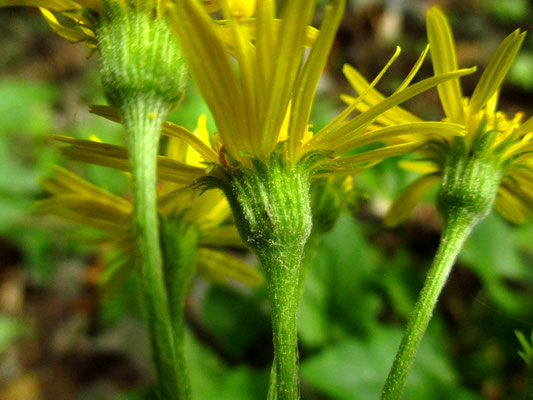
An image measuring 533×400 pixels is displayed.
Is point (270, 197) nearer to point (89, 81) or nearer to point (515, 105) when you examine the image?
point (89, 81)

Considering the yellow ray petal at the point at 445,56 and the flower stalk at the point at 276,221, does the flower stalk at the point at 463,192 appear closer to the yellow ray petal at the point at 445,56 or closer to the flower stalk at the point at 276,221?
the yellow ray petal at the point at 445,56

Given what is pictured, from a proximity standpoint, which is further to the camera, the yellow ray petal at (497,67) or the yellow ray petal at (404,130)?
the yellow ray petal at (497,67)

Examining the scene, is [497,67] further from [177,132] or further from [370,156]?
[177,132]

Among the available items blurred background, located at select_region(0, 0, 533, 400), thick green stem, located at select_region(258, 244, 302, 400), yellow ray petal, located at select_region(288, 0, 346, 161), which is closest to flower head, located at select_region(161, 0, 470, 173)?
yellow ray petal, located at select_region(288, 0, 346, 161)

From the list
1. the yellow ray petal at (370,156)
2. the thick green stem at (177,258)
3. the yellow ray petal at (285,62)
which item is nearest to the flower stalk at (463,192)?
the yellow ray petal at (370,156)

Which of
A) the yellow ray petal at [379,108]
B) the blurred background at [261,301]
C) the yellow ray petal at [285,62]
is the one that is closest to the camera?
the yellow ray petal at [285,62]

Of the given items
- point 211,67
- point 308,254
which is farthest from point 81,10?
point 308,254

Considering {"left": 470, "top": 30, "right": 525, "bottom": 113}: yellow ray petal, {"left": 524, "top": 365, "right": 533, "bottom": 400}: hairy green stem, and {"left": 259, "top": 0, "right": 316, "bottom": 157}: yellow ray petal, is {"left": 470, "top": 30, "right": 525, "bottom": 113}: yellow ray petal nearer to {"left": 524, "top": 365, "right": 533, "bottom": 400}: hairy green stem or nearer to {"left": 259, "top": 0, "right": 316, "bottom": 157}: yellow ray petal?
{"left": 259, "top": 0, "right": 316, "bottom": 157}: yellow ray petal

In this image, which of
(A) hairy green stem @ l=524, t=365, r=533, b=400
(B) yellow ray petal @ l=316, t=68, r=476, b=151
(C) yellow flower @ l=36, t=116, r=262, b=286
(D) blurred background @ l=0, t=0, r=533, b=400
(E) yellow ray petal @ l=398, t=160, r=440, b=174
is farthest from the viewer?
(D) blurred background @ l=0, t=0, r=533, b=400
